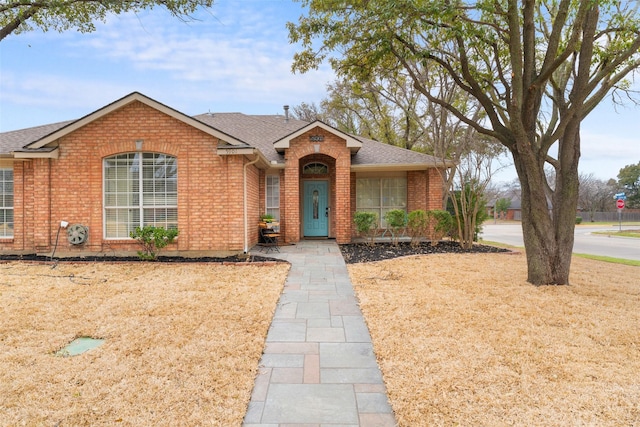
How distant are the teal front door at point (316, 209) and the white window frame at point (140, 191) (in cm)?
554

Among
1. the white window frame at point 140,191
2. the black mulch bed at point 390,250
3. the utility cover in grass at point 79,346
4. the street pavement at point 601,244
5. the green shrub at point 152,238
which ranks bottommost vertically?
the street pavement at point 601,244

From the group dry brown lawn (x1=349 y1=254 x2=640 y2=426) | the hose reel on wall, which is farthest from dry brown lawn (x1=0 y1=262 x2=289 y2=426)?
the hose reel on wall

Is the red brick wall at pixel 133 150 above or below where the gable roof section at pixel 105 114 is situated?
below

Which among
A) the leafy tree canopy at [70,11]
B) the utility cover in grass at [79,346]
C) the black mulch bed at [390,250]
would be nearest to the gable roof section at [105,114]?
the leafy tree canopy at [70,11]

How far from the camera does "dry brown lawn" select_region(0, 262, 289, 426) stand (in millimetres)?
2607

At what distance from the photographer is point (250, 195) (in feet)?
34.6

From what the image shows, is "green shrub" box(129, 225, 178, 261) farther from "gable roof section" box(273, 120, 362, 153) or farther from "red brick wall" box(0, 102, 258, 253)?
"gable roof section" box(273, 120, 362, 153)

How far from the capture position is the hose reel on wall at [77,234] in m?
9.09

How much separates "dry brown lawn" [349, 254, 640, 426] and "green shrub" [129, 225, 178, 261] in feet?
16.6

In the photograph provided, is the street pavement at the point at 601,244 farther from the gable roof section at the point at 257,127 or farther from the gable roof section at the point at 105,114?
the gable roof section at the point at 105,114

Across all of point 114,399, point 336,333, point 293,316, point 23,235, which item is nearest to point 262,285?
point 293,316

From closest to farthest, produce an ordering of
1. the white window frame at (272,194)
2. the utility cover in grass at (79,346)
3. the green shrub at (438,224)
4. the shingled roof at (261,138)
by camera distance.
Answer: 1. the utility cover in grass at (79,346)
2. the shingled roof at (261,138)
3. the green shrub at (438,224)
4. the white window frame at (272,194)

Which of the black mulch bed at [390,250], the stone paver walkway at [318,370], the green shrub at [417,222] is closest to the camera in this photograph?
the stone paver walkway at [318,370]

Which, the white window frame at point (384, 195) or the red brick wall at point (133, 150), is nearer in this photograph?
the red brick wall at point (133, 150)
